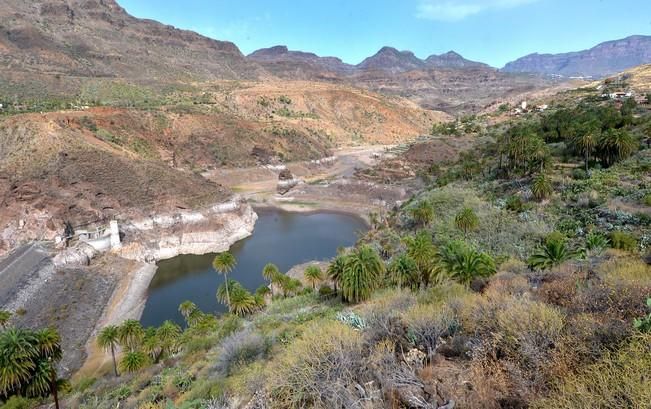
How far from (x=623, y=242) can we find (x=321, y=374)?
24.8 meters

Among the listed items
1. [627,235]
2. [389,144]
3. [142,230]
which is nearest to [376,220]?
[142,230]

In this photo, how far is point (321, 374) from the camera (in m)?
10.8

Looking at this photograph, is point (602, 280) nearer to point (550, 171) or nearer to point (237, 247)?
point (550, 171)

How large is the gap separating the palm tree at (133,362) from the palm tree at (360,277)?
52.5 ft

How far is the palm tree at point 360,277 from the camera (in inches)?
1126

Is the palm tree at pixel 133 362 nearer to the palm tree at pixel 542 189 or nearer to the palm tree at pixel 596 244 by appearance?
the palm tree at pixel 596 244

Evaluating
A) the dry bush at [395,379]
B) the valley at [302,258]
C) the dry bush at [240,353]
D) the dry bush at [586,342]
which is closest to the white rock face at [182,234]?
the valley at [302,258]

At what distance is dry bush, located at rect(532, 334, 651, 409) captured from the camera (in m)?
6.33

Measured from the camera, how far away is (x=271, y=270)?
42594 millimetres

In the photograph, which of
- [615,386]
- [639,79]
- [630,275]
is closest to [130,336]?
[630,275]

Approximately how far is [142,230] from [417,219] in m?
39.3

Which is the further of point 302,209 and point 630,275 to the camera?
point 302,209

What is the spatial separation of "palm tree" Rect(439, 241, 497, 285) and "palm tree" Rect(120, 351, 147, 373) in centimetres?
2318

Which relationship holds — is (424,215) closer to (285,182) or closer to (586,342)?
(586,342)
